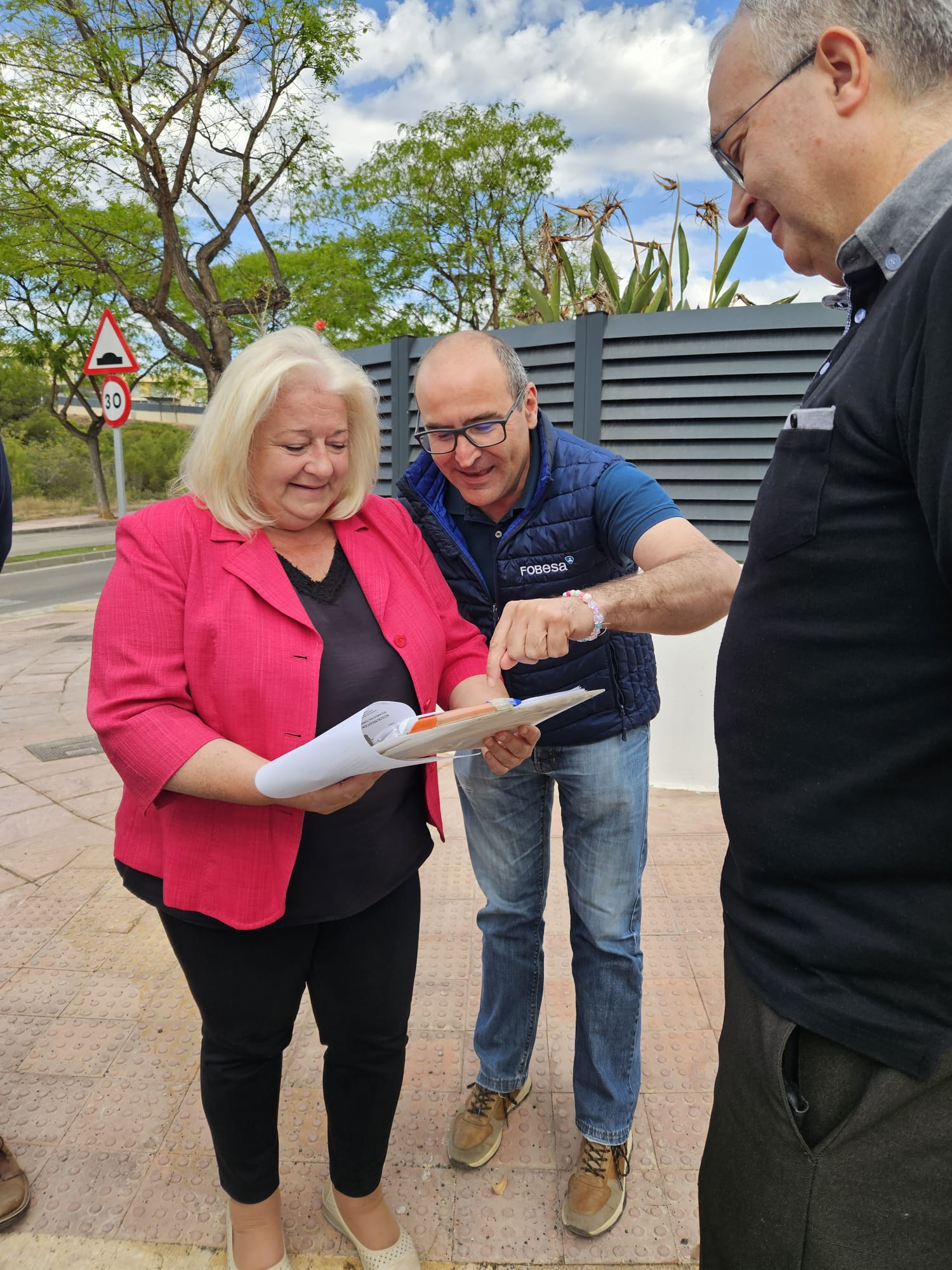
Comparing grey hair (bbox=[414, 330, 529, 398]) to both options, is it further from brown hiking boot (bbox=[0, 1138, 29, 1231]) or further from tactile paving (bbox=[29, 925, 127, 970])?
tactile paving (bbox=[29, 925, 127, 970])

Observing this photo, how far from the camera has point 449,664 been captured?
2.08 metres

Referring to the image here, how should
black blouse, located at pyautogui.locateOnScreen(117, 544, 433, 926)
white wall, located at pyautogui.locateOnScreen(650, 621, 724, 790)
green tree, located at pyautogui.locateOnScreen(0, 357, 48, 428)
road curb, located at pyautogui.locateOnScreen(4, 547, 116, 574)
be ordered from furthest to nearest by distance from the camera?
1. green tree, located at pyautogui.locateOnScreen(0, 357, 48, 428)
2. road curb, located at pyautogui.locateOnScreen(4, 547, 116, 574)
3. white wall, located at pyautogui.locateOnScreen(650, 621, 724, 790)
4. black blouse, located at pyautogui.locateOnScreen(117, 544, 433, 926)

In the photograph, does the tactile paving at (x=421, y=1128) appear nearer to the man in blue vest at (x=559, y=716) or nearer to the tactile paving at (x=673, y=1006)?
the man in blue vest at (x=559, y=716)

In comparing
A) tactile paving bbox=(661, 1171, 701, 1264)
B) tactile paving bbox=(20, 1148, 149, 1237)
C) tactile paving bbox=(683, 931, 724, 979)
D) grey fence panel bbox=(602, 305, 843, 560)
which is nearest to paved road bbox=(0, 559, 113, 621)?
grey fence panel bbox=(602, 305, 843, 560)

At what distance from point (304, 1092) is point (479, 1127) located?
1.96 feet

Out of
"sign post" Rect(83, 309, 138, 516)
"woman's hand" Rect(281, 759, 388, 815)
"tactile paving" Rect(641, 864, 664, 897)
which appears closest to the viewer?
"woman's hand" Rect(281, 759, 388, 815)

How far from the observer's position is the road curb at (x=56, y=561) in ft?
52.4

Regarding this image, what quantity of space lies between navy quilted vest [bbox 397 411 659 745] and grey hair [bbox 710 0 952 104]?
109 centimetres

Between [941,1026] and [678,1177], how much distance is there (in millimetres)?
1603

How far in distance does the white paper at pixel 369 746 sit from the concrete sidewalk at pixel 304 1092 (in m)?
1.43

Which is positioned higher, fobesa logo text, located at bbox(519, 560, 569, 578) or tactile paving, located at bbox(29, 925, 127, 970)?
fobesa logo text, located at bbox(519, 560, 569, 578)

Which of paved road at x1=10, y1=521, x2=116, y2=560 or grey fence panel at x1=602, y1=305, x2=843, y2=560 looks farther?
paved road at x1=10, y1=521, x2=116, y2=560

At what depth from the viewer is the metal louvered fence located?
13.8ft

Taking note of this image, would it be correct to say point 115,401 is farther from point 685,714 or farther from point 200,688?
point 200,688
